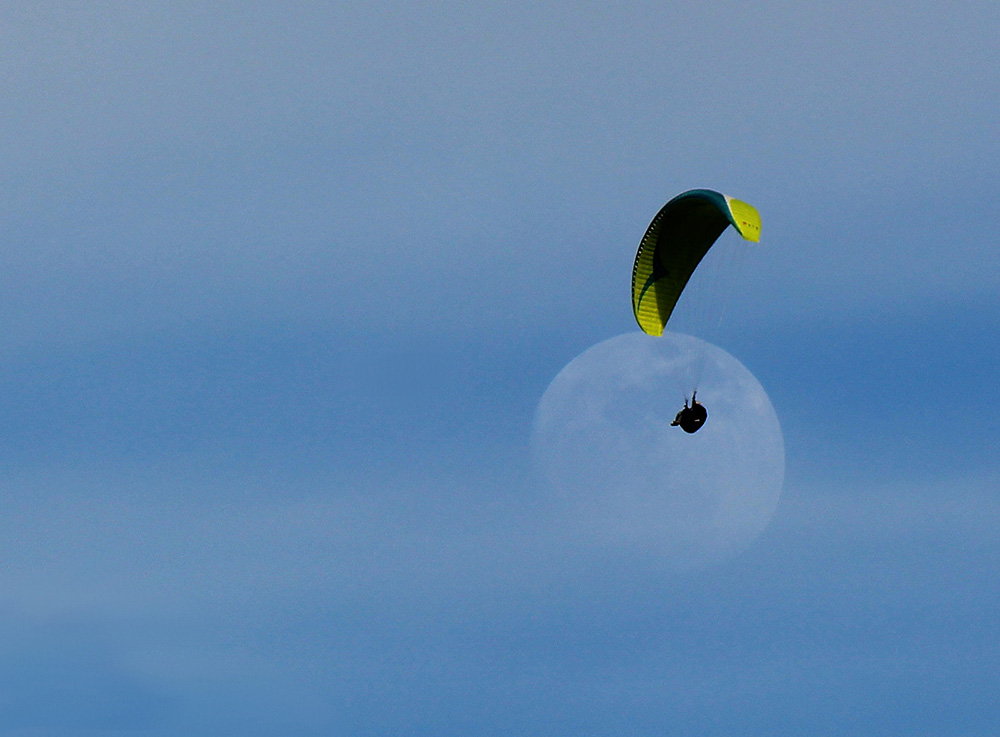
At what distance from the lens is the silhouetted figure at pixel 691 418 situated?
77.6 metres

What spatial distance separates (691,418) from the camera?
77.8 meters

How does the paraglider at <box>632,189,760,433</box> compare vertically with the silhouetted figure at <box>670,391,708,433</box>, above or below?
above

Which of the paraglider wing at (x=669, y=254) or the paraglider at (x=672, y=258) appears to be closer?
the paraglider at (x=672, y=258)

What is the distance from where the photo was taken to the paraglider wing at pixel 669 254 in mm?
79812

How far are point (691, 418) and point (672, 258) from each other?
28.0ft

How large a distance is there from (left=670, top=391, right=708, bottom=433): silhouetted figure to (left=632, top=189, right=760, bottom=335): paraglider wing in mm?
4511

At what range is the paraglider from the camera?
257 ft

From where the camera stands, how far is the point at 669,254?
81500 millimetres

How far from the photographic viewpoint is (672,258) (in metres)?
81.7

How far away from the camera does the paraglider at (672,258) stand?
7825 centimetres

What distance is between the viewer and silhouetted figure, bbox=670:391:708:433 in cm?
7762

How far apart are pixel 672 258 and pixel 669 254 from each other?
306 mm

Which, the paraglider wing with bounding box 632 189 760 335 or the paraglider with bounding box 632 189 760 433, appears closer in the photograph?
the paraglider with bounding box 632 189 760 433

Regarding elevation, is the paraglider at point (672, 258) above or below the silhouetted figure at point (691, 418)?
above
